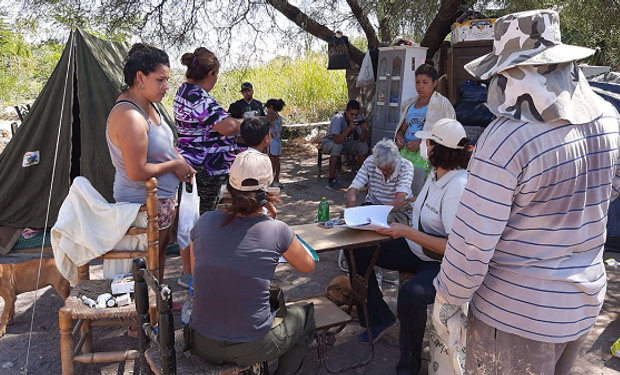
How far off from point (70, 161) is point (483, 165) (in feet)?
15.8

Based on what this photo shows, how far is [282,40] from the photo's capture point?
28.5 ft

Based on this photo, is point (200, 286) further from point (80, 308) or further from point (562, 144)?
point (562, 144)

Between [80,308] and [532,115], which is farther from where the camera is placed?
[80,308]

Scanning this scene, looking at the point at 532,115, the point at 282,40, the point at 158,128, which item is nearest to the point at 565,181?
the point at 532,115

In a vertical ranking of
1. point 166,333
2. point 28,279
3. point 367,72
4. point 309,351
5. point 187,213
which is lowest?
point 309,351

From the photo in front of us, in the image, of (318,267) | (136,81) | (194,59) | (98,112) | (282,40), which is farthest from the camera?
(282,40)

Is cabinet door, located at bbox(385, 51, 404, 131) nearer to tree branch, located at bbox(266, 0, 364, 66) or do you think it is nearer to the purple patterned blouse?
tree branch, located at bbox(266, 0, 364, 66)

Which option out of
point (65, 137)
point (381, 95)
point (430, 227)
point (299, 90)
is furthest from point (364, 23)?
point (430, 227)

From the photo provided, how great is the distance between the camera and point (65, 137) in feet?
16.5

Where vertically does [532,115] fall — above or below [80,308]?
above

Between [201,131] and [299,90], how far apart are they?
10388mm

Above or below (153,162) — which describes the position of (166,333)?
below

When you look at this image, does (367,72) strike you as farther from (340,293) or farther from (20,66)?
(20,66)

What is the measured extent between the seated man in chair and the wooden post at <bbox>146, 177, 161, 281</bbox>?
5.24 m
